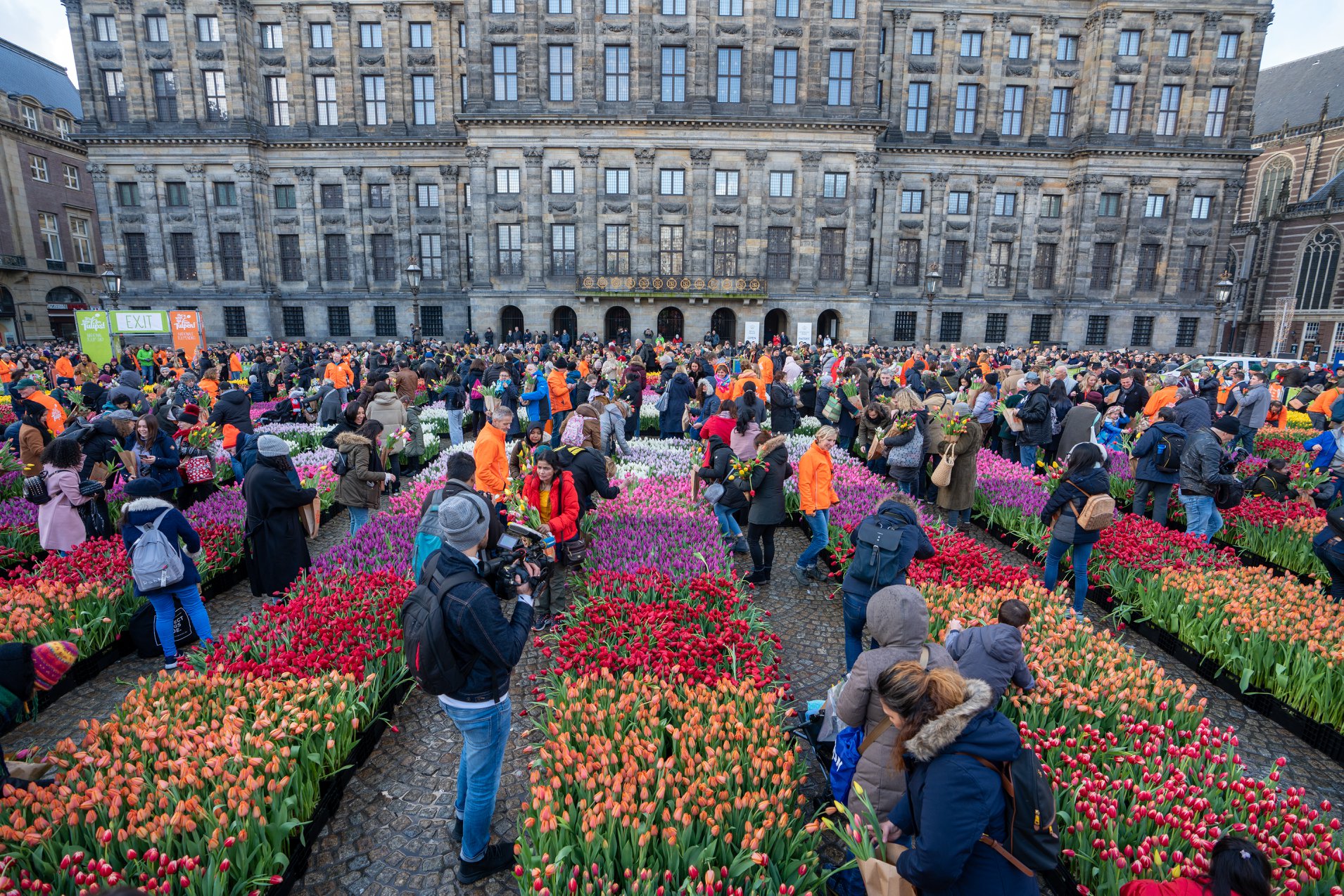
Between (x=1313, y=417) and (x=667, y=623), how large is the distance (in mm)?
17748

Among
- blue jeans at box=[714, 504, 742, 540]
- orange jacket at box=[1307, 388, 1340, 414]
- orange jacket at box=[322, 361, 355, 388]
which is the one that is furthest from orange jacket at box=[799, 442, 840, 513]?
orange jacket at box=[1307, 388, 1340, 414]

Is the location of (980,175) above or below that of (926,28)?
below

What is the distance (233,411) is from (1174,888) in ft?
41.3

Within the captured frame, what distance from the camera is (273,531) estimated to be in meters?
7.32

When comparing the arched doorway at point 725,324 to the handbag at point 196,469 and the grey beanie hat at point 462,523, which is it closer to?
the handbag at point 196,469

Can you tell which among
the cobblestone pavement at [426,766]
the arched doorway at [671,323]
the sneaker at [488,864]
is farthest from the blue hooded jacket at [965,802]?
the arched doorway at [671,323]

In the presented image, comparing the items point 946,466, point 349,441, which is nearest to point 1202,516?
point 946,466

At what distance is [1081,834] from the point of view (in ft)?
12.1

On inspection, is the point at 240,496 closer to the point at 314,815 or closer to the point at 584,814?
the point at 314,815

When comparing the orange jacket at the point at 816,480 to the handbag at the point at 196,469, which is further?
the handbag at the point at 196,469

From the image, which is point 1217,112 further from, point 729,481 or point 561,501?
point 561,501

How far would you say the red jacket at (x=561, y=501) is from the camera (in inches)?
265

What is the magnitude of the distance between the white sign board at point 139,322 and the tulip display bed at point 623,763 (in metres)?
24.1

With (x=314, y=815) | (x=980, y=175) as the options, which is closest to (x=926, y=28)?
(x=980, y=175)
